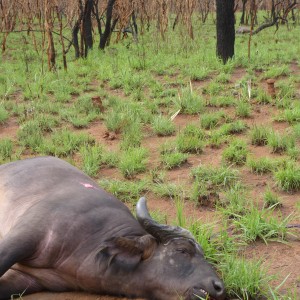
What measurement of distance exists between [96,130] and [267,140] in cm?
234

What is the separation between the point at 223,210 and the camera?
4.28m

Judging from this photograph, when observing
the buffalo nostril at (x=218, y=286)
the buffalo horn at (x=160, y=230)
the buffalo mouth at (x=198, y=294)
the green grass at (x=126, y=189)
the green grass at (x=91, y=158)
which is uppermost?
the buffalo horn at (x=160, y=230)

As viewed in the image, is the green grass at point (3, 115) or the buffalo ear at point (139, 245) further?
the green grass at point (3, 115)

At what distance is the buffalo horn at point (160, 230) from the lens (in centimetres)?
322

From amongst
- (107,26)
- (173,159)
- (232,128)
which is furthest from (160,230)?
(107,26)

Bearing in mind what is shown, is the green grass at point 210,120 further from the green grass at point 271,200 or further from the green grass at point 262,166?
the green grass at point 271,200

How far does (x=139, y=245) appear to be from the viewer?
10.3 ft

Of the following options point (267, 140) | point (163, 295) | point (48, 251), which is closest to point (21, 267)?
point (48, 251)

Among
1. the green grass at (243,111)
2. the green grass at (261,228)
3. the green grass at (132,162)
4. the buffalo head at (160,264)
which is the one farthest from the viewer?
the green grass at (243,111)

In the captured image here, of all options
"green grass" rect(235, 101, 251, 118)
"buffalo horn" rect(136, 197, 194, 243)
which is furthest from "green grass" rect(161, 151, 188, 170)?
"buffalo horn" rect(136, 197, 194, 243)

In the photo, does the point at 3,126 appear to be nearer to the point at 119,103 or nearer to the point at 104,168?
the point at 119,103

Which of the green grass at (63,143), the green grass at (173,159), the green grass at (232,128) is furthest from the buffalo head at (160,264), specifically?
the green grass at (232,128)

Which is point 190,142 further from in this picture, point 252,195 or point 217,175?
point 252,195

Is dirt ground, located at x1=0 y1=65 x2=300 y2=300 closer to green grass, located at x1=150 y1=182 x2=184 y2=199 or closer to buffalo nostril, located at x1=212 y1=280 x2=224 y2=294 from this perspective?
green grass, located at x1=150 y1=182 x2=184 y2=199
